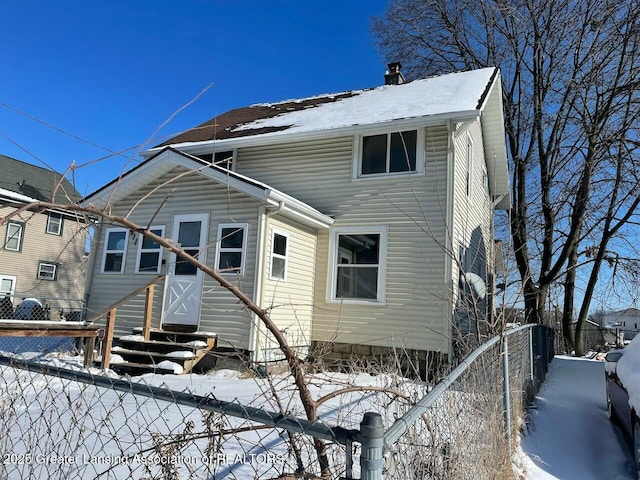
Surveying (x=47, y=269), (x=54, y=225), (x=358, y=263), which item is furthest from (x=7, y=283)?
(x=358, y=263)

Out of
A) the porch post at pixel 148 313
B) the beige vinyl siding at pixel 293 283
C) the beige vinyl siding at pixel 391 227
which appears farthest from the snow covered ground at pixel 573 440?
the porch post at pixel 148 313

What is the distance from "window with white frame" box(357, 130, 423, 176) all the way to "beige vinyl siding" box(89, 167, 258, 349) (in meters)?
3.07

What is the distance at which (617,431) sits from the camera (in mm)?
5961

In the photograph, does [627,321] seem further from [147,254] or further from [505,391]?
[505,391]

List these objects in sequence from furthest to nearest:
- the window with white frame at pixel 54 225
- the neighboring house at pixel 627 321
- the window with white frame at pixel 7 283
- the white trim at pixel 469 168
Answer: the window with white frame at pixel 54 225
the window with white frame at pixel 7 283
the neighboring house at pixel 627 321
the white trim at pixel 469 168

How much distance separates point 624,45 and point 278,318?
55.7 feet

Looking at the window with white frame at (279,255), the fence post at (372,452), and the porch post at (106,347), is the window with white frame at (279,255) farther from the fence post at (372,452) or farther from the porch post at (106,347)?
the fence post at (372,452)

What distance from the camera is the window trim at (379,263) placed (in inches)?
393

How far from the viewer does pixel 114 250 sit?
11.0 meters

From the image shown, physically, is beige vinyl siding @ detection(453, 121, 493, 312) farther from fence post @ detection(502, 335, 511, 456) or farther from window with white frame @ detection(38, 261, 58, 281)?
window with white frame @ detection(38, 261, 58, 281)

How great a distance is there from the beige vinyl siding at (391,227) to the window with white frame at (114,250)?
12.7 feet

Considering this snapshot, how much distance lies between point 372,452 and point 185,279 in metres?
9.07

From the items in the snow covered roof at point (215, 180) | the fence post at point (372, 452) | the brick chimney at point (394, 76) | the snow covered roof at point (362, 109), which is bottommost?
the fence post at point (372, 452)

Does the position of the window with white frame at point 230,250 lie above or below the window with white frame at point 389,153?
below
